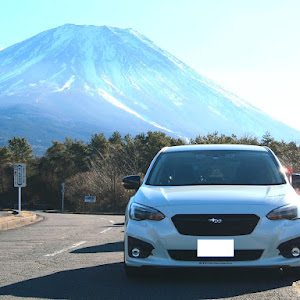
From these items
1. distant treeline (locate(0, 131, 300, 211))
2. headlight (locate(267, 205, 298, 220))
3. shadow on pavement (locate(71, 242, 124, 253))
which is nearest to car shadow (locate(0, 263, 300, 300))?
headlight (locate(267, 205, 298, 220))

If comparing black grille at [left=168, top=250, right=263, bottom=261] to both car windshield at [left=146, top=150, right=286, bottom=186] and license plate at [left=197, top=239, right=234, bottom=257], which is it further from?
car windshield at [left=146, top=150, right=286, bottom=186]

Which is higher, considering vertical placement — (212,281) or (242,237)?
(242,237)

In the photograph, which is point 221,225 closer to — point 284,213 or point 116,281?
point 284,213

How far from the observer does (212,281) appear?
239 inches

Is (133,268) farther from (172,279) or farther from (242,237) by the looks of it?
(242,237)

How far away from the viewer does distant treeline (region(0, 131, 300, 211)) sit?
59250 millimetres

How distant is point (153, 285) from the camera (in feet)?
19.3

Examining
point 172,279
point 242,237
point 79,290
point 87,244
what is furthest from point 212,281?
point 87,244

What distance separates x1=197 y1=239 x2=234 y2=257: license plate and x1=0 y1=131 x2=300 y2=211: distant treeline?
48.8 m

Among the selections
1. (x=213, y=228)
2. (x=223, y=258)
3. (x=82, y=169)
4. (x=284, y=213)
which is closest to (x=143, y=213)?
(x=213, y=228)

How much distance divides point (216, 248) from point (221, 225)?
223 mm

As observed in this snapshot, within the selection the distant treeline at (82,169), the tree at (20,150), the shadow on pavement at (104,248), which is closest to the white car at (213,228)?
the shadow on pavement at (104,248)

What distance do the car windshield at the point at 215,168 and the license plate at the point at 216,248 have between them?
117 cm

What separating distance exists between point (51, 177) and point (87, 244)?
67.4 meters
